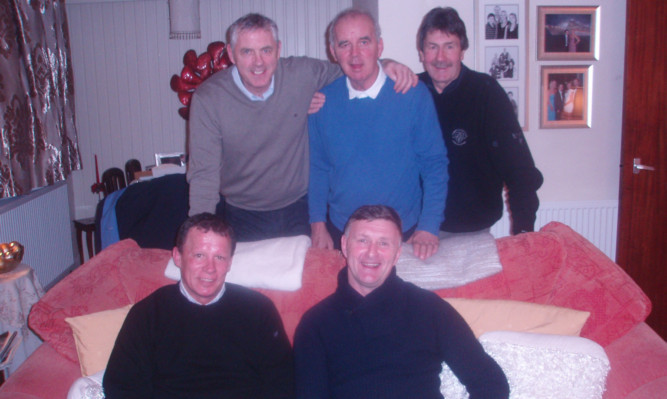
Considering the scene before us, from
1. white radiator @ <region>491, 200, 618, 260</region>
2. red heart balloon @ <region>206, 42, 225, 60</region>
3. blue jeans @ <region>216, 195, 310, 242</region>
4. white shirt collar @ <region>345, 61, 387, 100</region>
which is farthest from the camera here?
red heart balloon @ <region>206, 42, 225, 60</region>

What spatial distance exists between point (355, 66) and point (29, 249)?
109 inches

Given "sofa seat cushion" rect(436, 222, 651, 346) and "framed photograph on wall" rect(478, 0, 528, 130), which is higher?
"framed photograph on wall" rect(478, 0, 528, 130)

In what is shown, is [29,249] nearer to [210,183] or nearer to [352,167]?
[210,183]

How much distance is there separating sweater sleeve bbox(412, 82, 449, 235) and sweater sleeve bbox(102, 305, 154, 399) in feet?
3.52

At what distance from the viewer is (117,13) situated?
427 cm

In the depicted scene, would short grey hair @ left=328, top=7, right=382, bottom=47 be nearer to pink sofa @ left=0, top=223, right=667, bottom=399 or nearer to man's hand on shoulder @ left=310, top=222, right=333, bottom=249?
man's hand on shoulder @ left=310, top=222, right=333, bottom=249

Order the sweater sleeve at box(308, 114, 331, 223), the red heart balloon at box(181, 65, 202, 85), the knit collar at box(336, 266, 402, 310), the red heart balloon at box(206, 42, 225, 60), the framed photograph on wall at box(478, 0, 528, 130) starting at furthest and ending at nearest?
the red heart balloon at box(181, 65, 202, 85)
the red heart balloon at box(206, 42, 225, 60)
the framed photograph on wall at box(478, 0, 528, 130)
the sweater sleeve at box(308, 114, 331, 223)
the knit collar at box(336, 266, 402, 310)

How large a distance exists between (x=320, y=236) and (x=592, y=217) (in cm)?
218

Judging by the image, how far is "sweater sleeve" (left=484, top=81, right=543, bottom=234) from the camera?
2.09m

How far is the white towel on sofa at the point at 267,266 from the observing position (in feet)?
6.11

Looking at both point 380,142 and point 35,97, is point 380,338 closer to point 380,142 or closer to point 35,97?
point 380,142

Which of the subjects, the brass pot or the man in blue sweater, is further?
the brass pot

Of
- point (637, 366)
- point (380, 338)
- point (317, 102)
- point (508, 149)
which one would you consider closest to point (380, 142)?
point (317, 102)

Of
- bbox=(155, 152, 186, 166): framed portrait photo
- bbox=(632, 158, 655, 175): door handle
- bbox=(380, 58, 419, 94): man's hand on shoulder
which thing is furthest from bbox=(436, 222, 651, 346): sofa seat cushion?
bbox=(155, 152, 186, 166): framed portrait photo
